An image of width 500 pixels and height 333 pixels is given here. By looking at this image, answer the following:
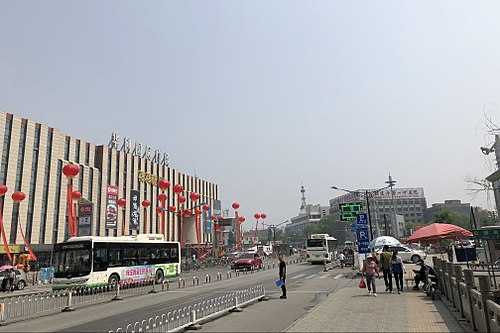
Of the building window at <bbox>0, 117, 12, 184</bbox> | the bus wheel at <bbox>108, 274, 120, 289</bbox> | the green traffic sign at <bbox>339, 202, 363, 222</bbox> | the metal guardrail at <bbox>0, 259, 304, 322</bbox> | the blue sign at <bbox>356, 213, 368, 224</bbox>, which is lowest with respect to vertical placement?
the metal guardrail at <bbox>0, 259, 304, 322</bbox>

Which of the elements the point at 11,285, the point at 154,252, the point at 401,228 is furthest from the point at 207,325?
the point at 401,228

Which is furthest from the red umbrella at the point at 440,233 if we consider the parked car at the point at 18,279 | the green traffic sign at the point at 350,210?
the parked car at the point at 18,279

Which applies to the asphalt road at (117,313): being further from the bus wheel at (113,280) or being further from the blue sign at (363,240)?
the blue sign at (363,240)

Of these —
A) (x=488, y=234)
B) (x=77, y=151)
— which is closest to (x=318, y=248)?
(x=488, y=234)

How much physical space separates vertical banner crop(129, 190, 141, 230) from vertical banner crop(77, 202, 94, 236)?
84.3 ft

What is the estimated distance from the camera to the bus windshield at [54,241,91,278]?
1977 centimetres

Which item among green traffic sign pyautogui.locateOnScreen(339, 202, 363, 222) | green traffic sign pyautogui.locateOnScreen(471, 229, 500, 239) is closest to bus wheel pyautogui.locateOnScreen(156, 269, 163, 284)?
green traffic sign pyautogui.locateOnScreen(339, 202, 363, 222)

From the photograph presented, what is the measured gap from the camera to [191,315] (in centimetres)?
1055

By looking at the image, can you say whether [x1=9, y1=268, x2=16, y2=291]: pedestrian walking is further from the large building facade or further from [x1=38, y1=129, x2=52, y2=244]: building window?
[x1=38, y1=129, x2=52, y2=244]: building window

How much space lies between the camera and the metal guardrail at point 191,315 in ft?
32.2

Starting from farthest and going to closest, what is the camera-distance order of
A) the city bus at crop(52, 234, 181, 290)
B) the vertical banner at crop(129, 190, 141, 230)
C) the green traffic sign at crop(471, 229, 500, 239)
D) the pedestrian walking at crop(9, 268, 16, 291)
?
the vertical banner at crop(129, 190, 141, 230) → the pedestrian walking at crop(9, 268, 16, 291) → the city bus at crop(52, 234, 181, 290) → the green traffic sign at crop(471, 229, 500, 239)

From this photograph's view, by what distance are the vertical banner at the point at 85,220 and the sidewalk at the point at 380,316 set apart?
30.9 meters

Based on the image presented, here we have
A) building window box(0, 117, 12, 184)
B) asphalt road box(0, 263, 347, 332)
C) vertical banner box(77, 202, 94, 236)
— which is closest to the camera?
asphalt road box(0, 263, 347, 332)

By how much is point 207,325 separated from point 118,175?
195ft
